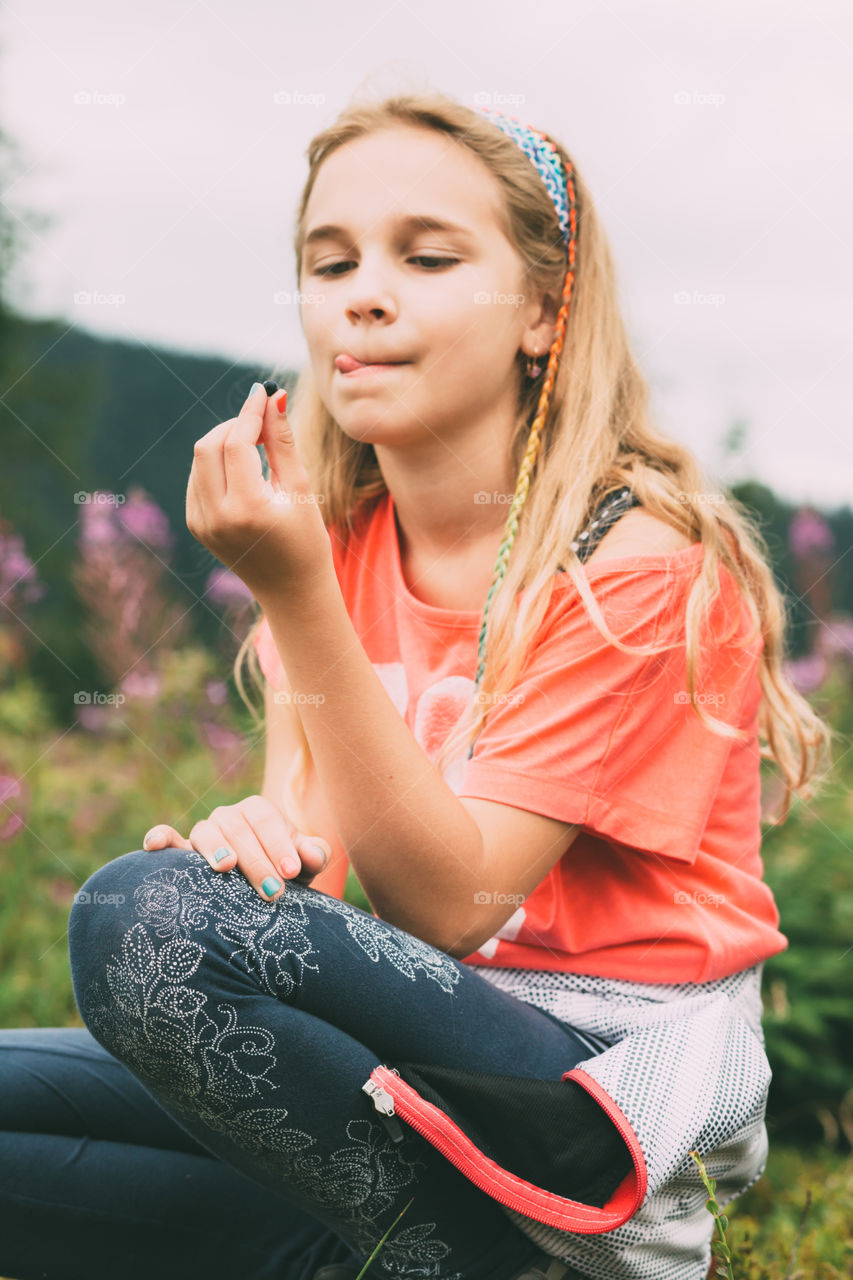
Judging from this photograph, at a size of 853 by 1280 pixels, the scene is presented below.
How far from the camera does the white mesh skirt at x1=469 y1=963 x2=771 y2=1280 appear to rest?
1166 millimetres

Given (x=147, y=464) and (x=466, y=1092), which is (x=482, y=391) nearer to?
(x=466, y=1092)

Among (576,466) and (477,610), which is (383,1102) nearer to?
(477,610)

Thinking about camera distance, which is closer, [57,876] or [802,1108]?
[802,1108]

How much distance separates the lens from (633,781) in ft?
4.62

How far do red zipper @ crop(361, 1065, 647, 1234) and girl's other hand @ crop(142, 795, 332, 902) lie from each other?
8.6 inches

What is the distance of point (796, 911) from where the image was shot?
2430 mm

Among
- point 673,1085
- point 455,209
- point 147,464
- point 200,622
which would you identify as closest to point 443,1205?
point 673,1085

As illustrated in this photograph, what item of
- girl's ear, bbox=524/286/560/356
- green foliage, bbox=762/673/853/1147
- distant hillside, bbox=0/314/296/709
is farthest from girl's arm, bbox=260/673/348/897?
distant hillside, bbox=0/314/296/709

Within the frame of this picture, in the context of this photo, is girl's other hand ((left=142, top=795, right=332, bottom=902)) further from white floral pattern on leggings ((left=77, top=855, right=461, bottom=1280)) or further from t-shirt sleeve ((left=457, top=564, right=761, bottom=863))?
t-shirt sleeve ((left=457, top=564, right=761, bottom=863))

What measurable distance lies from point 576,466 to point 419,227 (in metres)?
0.39

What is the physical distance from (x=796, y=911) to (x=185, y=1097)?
166 centimetres

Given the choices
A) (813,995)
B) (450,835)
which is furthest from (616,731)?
(813,995)

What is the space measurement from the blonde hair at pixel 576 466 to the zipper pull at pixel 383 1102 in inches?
19.7

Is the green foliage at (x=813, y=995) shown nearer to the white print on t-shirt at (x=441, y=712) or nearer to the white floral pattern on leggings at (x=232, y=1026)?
the white print on t-shirt at (x=441, y=712)
